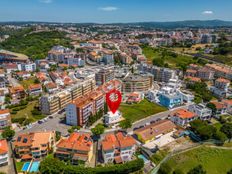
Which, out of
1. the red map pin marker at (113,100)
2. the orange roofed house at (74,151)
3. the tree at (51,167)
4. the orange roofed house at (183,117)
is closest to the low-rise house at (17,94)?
the red map pin marker at (113,100)

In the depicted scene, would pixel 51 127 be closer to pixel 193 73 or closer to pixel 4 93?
pixel 4 93

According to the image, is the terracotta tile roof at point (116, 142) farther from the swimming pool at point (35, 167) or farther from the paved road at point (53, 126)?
the paved road at point (53, 126)

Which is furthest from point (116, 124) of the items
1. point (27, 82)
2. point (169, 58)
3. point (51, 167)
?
point (169, 58)

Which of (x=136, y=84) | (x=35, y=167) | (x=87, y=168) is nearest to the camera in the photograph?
(x=87, y=168)

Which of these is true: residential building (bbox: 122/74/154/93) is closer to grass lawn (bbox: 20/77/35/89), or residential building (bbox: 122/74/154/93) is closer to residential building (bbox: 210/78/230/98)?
residential building (bbox: 210/78/230/98)

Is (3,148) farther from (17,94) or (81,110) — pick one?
(17,94)

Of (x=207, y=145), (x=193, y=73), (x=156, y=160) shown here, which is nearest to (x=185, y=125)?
(x=207, y=145)
